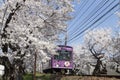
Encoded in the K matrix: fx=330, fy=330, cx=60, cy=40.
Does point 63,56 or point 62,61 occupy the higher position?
point 63,56

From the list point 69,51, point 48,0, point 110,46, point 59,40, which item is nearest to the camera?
point 48,0

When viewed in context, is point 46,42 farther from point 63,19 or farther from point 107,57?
point 107,57

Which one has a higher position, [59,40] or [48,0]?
[48,0]

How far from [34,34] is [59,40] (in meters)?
2.99

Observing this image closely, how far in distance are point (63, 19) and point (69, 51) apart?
56.0ft

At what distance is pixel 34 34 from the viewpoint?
17.7 meters

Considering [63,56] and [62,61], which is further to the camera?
[62,61]

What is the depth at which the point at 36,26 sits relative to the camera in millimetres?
18000

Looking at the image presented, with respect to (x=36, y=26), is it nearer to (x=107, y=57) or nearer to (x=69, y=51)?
(x=69, y=51)

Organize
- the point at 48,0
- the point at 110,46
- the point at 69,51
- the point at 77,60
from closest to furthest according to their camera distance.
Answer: the point at 48,0
the point at 69,51
the point at 110,46
the point at 77,60

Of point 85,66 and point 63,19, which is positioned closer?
point 63,19

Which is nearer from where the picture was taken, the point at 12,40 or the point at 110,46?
the point at 12,40

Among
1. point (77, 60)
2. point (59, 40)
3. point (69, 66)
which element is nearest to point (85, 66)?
point (77, 60)

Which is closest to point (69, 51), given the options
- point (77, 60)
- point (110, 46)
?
point (110, 46)
